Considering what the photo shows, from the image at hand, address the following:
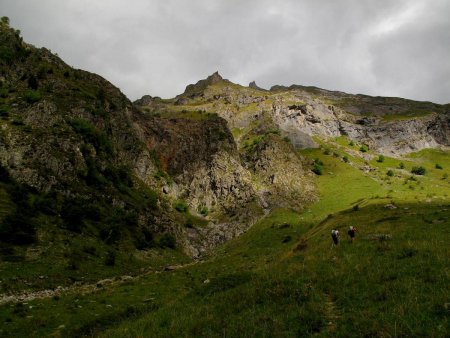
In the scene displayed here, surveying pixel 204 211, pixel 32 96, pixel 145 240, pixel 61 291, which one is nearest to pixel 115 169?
pixel 145 240

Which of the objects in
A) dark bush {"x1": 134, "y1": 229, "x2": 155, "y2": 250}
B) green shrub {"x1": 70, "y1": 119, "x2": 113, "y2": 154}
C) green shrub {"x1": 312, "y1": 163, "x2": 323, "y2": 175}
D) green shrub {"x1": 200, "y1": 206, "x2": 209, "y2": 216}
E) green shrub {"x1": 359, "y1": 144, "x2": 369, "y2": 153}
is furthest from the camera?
green shrub {"x1": 359, "y1": 144, "x2": 369, "y2": 153}

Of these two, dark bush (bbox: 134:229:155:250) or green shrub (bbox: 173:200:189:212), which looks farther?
green shrub (bbox: 173:200:189:212)

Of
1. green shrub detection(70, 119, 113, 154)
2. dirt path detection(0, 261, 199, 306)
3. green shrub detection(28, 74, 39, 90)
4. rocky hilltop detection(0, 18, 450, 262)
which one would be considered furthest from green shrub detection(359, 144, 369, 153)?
dirt path detection(0, 261, 199, 306)

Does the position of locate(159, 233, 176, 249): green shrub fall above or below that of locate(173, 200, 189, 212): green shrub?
below

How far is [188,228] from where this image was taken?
9000cm

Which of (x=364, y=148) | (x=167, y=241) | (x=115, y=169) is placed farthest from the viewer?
(x=364, y=148)

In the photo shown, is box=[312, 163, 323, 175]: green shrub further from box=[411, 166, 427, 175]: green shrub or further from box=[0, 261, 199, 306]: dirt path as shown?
box=[0, 261, 199, 306]: dirt path

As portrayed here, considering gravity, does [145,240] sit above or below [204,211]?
below

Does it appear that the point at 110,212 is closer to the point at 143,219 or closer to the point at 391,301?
the point at 143,219

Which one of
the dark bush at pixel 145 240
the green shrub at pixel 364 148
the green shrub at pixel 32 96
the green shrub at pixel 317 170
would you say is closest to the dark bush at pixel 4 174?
the dark bush at pixel 145 240

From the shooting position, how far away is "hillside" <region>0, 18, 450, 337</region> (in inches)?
699

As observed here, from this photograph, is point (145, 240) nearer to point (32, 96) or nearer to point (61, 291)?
point (61, 291)

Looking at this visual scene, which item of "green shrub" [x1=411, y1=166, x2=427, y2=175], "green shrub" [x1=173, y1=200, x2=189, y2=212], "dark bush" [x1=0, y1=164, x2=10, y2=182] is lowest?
"green shrub" [x1=173, y1=200, x2=189, y2=212]

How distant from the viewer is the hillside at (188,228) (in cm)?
1777
